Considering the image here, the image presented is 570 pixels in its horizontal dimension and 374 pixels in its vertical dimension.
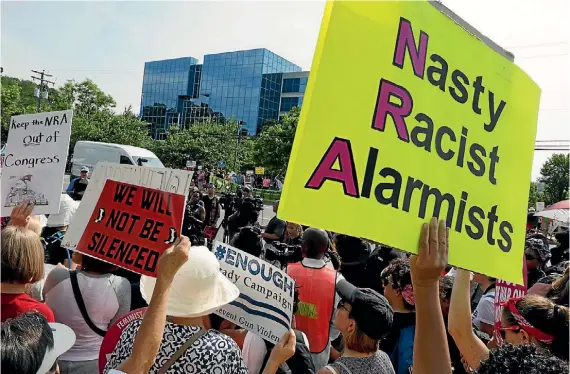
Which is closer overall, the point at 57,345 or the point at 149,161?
→ the point at 57,345

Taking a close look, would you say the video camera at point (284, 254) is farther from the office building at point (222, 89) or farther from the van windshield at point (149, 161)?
the office building at point (222, 89)

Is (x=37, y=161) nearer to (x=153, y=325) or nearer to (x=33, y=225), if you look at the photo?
(x=33, y=225)

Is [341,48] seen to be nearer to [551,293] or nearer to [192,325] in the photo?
[192,325]

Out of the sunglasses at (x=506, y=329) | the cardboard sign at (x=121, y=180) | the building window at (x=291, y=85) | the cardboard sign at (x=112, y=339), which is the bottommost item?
the cardboard sign at (x=112, y=339)

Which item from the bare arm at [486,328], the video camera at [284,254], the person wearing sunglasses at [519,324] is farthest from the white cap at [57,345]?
the video camera at [284,254]

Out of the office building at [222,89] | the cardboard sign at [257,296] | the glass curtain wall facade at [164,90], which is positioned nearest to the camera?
the cardboard sign at [257,296]

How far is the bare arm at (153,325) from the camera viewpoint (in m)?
1.53

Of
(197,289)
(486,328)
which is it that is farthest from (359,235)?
(486,328)

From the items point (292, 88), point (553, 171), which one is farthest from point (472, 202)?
point (292, 88)

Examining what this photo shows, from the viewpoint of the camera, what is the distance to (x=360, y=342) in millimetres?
2338

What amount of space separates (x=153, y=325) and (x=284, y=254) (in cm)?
385

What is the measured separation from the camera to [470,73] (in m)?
1.65

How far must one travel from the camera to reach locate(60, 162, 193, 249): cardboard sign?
260 centimetres

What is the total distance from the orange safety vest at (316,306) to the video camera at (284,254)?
1.76 meters
